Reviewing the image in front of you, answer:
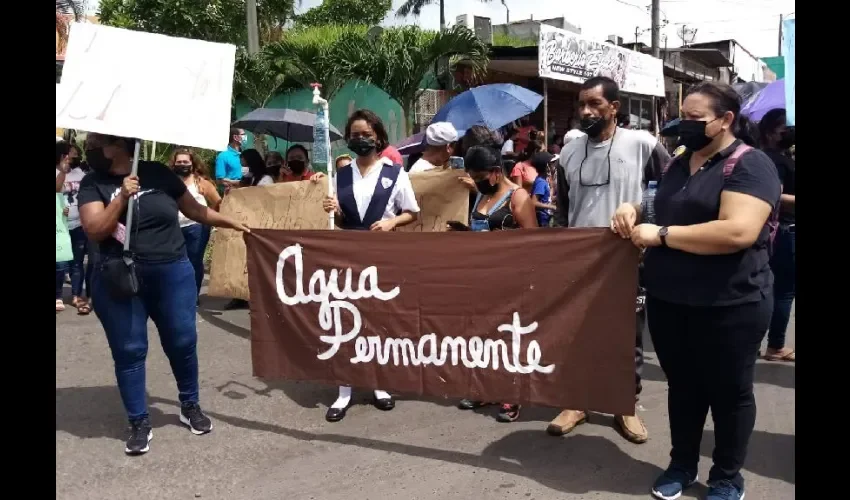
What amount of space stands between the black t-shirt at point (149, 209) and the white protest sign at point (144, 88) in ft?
1.24

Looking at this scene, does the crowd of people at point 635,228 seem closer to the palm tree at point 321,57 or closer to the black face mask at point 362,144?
the black face mask at point 362,144

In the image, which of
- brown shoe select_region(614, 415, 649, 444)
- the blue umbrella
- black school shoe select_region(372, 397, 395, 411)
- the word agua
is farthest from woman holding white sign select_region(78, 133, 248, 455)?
the blue umbrella

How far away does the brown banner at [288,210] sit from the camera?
208 inches

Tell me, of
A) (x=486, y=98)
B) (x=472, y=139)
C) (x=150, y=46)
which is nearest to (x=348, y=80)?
(x=486, y=98)

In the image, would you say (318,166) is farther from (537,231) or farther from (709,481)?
(709,481)

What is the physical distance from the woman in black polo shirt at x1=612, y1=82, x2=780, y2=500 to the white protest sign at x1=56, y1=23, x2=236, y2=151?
214 cm

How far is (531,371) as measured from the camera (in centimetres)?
353

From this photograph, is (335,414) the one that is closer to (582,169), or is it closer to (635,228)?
(582,169)

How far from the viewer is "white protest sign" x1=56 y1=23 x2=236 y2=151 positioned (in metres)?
3.56

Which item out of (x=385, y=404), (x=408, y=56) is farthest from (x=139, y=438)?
(x=408, y=56)

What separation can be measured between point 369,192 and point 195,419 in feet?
5.59

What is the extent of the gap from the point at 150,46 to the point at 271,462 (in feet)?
7.42

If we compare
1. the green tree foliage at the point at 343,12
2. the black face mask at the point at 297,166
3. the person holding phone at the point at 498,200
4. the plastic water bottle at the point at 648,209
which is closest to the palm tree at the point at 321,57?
the black face mask at the point at 297,166

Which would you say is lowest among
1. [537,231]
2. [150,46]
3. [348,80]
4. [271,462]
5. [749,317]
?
[271,462]
